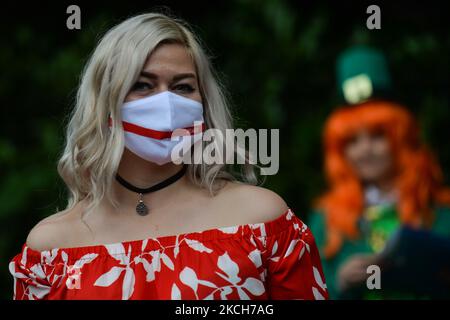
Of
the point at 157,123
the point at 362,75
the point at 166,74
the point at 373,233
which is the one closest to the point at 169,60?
the point at 166,74

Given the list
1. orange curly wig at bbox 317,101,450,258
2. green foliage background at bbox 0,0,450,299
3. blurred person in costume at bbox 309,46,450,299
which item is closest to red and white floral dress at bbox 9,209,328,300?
blurred person in costume at bbox 309,46,450,299

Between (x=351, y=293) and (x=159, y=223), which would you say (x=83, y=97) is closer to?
(x=159, y=223)

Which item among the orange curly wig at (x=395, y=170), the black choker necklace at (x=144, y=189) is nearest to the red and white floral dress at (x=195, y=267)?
the black choker necklace at (x=144, y=189)

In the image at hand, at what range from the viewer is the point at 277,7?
5.50m

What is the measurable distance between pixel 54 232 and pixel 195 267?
470 mm

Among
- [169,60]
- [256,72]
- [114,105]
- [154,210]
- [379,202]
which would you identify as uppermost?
[169,60]

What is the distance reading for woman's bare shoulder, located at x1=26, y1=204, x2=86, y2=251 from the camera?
104 inches

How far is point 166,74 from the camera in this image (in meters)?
2.65

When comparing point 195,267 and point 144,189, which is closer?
point 195,267

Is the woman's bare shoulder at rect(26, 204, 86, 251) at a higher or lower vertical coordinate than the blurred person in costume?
higher

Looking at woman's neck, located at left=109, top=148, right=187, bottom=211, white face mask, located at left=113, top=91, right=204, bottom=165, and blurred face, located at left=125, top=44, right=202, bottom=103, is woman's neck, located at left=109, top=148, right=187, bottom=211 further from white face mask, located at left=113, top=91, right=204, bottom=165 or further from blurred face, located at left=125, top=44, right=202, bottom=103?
blurred face, located at left=125, top=44, right=202, bottom=103

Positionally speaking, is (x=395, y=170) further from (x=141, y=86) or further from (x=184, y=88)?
(x=141, y=86)

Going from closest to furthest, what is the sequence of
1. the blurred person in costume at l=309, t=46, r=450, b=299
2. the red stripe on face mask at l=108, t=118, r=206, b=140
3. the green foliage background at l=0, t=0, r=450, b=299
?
the red stripe on face mask at l=108, t=118, r=206, b=140, the blurred person in costume at l=309, t=46, r=450, b=299, the green foliage background at l=0, t=0, r=450, b=299

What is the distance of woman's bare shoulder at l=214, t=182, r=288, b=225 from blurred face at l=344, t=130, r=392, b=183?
2.02 metres
